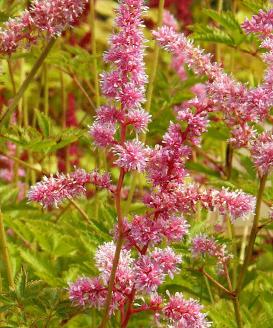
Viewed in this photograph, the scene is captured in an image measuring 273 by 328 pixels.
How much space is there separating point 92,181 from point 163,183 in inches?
4.8

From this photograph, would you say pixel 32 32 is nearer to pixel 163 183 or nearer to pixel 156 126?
pixel 163 183

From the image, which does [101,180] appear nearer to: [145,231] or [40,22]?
[145,231]

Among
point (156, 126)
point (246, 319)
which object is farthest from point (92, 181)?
point (156, 126)

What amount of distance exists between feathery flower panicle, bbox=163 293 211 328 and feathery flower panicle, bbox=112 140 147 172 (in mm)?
225

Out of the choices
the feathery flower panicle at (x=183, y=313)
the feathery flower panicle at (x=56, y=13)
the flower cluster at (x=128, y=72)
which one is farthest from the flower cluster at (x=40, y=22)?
the feathery flower panicle at (x=183, y=313)

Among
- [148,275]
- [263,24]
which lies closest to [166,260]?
[148,275]

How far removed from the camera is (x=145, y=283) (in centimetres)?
128

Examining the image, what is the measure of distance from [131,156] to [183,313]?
266 mm

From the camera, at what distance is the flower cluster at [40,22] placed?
4.38 ft

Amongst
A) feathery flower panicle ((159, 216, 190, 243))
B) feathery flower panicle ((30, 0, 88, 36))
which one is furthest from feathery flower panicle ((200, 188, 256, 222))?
feathery flower panicle ((30, 0, 88, 36))

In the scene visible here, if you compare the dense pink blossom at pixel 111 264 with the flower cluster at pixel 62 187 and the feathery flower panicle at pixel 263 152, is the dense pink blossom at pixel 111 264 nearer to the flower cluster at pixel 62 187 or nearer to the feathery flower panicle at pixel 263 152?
the flower cluster at pixel 62 187

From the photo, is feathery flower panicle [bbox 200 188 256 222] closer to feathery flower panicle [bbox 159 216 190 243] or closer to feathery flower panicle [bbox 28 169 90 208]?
feathery flower panicle [bbox 159 216 190 243]

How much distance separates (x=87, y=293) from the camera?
135 cm

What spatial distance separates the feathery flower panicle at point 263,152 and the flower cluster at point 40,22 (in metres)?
0.40
